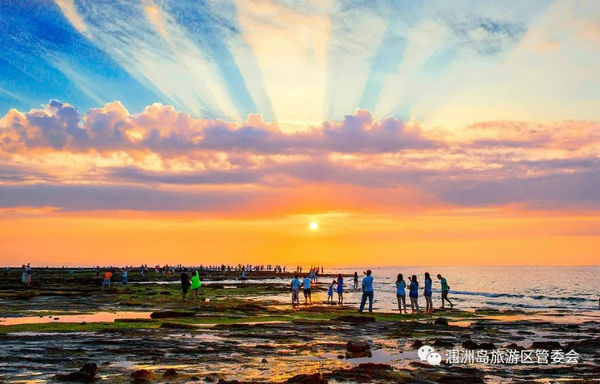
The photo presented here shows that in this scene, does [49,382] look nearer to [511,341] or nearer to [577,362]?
A: [577,362]

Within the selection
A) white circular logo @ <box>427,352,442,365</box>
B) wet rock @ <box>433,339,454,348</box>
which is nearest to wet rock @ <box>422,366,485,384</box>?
white circular logo @ <box>427,352,442,365</box>

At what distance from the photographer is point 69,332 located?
22.0 m

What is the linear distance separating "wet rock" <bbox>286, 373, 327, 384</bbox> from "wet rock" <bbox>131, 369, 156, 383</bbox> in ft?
11.3

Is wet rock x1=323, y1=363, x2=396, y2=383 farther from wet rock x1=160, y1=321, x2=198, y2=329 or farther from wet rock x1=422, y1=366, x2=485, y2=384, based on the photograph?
wet rock x1=160, y1=321, x2=198, y2=329

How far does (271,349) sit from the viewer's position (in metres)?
18.8

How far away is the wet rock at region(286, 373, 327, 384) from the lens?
12.9 metres

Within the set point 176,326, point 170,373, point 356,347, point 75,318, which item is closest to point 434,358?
point 356,347

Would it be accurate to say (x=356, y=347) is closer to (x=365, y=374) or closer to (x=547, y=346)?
(x=365, y=374)

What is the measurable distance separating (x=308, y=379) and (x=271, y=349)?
5944 millimetres

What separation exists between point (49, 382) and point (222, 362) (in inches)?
195

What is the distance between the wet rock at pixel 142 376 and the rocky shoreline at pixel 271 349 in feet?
0.08

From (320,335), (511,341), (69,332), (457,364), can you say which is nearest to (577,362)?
(457,364)

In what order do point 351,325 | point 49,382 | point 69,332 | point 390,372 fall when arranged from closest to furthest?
point 49,382
point 390,372
point 69,332
point 351,325

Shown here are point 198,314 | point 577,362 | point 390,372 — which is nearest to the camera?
point 390,372
